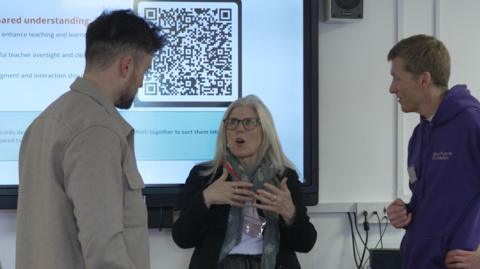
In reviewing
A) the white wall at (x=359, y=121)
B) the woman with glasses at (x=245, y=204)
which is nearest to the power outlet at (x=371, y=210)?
the white wall at (x=359, y=121)

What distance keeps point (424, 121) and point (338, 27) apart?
102 cm

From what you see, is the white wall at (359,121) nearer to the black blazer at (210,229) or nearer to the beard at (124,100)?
the black blazer at (210,229)

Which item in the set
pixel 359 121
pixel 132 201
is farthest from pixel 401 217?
pixel 132 201

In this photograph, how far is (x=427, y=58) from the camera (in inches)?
78.7

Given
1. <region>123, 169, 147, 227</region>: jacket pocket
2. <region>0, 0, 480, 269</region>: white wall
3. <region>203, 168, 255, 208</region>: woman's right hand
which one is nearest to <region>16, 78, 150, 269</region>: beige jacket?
<region>123, 169, 147, 227</region>: jacket pocket

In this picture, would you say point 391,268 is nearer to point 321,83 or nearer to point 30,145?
point 321,83

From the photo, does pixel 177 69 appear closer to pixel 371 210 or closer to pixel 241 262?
pixel 241 262

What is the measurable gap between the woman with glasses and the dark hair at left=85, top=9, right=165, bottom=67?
0.90 metres

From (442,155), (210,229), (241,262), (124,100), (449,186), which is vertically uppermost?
(124,100)

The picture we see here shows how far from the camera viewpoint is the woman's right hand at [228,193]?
2.18m

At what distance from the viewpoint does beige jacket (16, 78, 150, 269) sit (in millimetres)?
1264

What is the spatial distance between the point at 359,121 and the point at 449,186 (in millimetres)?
1113

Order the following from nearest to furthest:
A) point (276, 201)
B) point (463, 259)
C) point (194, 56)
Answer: point (463, 259) → point (276, 201) → point (194, 56)

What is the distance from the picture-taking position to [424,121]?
206 cm
